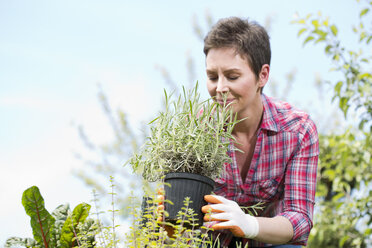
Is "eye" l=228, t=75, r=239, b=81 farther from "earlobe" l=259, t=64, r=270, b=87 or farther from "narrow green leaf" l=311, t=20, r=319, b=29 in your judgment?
"narrow green leaf" l=311, t=20, r=319, b=29

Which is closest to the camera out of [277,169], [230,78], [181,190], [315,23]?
[181,190]

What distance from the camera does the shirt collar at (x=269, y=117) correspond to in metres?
2.26

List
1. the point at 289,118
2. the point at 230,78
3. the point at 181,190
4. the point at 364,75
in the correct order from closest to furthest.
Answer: the point at 181,190
the point at 230,78
the point at 289,118
the point at 364,75

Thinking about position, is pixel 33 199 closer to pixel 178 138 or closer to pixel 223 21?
pixel 178 138

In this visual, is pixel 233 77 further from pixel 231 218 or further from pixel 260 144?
pixel 231 218

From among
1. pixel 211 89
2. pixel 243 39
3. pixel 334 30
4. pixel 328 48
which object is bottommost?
pixel 211 89

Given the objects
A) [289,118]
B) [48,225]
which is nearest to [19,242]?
[48,225]

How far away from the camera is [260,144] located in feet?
7.43

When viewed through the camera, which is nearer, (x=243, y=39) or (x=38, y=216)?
(x=38, y=216)

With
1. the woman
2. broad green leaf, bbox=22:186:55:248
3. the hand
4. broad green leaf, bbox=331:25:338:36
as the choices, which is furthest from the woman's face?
broad green leaf, bbox=331:25:338:36

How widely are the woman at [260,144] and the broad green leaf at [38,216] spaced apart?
78cm

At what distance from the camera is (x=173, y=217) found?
1545mm

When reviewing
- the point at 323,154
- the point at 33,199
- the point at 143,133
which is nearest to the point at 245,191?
the point at 143,133

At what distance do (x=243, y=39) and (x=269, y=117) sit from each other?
498 millimetres
